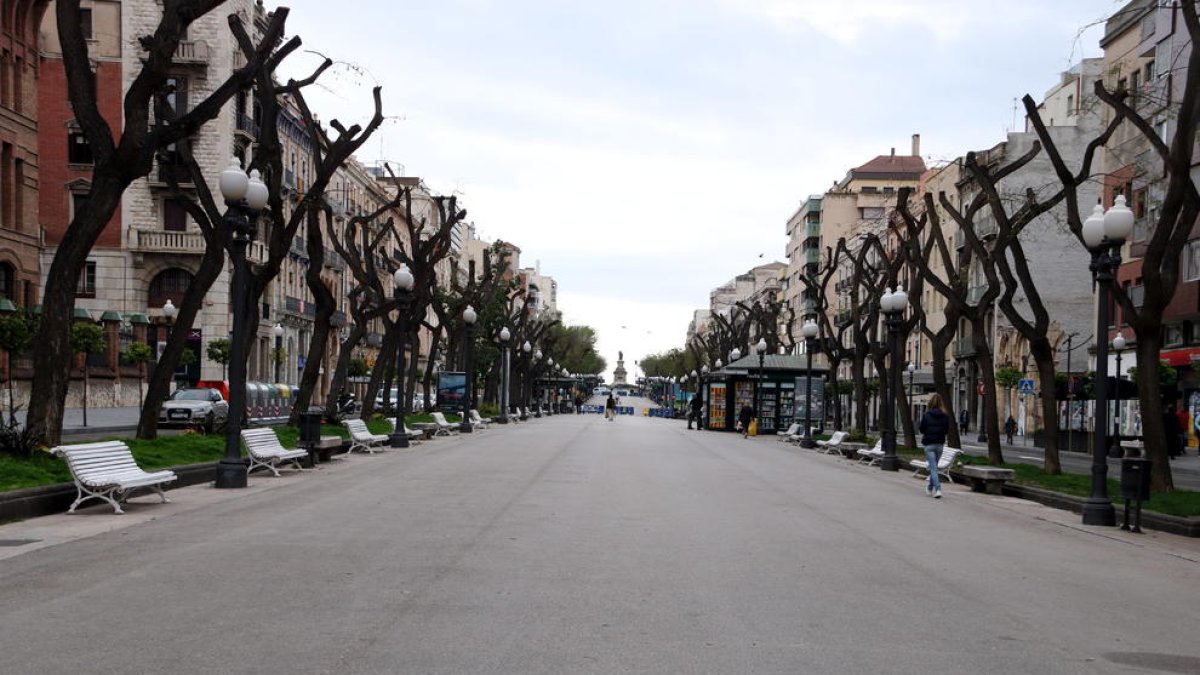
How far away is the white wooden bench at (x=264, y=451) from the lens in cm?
2134

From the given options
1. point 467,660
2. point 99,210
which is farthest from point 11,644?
point 99,210

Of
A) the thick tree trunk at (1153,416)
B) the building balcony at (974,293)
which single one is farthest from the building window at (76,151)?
the thick tree trunk at (1153,416)

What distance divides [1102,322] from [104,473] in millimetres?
13276

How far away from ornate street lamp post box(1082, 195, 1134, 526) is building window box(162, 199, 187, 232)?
5164 cm

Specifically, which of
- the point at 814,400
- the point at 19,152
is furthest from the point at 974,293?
the point at 19,152

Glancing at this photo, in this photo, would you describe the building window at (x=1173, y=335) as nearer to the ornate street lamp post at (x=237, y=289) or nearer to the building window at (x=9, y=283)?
the ornate street lamp post at (x=237, y=289)

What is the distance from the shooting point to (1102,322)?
59.3 feet

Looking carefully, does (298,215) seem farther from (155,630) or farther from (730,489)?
(155,630)

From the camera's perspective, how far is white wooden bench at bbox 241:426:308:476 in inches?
840

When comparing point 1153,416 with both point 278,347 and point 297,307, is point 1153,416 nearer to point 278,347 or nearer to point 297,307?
point 278,347

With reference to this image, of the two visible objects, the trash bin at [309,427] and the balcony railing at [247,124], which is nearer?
the trash bin at [309,427]

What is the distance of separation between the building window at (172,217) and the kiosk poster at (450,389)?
14.4 meters

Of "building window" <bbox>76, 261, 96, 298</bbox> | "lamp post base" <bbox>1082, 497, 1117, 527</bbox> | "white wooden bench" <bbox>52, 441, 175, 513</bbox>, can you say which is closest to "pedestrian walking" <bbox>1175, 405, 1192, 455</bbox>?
"lamp post base" <bbox>1082, 497, 1117, 527</bbox>

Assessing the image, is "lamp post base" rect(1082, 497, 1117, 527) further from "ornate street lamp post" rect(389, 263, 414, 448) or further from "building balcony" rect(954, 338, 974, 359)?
"building balcony" rect(954, 338, 974, 359)
